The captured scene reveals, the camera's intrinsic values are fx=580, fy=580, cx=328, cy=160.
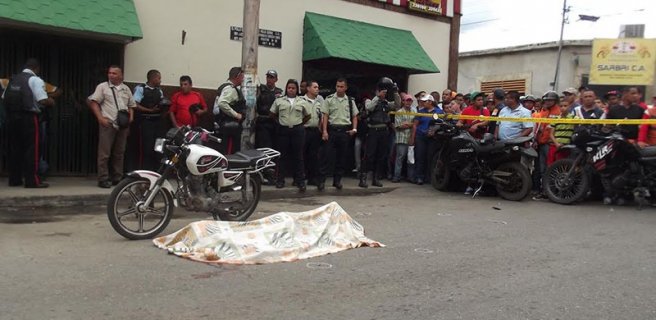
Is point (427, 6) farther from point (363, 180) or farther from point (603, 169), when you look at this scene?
point (603, 169)

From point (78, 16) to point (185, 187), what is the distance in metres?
4.01

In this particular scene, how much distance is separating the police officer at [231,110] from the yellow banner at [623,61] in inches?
924

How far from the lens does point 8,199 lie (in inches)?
301

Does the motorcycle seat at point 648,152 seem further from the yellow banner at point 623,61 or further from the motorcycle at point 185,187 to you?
the yellow banner at point 623,61

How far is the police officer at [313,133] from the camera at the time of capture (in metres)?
9.96

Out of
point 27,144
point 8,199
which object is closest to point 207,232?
point 8,199

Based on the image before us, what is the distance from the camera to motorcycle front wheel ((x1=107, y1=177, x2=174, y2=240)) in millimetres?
5957

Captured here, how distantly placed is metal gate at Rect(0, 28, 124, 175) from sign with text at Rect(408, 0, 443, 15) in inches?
267

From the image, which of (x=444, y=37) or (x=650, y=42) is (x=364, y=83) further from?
(x=650, y=42)

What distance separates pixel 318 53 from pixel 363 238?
5.88m

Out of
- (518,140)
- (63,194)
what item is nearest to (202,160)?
(63,194)

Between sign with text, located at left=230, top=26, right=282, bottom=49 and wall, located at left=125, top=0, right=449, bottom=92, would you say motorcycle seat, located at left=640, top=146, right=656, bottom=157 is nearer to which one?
wall, located at left=125, top=0, right=449, bottom=92

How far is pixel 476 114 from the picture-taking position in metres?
11.4

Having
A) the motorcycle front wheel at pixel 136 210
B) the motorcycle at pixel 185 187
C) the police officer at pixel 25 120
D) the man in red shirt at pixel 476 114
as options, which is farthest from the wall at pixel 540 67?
the motorcycle front wheel at pixel 136 210
